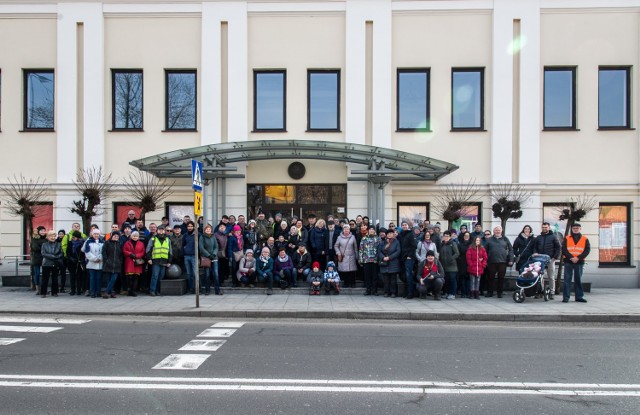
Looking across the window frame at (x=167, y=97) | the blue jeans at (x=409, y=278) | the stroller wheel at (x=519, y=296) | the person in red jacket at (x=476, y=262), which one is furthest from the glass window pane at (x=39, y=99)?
the stroller wheel at (x=519, y=296)

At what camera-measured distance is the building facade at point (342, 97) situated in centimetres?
1644

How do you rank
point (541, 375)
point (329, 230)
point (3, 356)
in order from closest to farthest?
point (541, 375), point (3, 356), point (329, 230)

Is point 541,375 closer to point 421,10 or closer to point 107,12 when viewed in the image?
point 421,10

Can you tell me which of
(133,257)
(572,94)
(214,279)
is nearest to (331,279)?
(214,279)

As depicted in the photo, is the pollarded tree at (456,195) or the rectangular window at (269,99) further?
the rectangular window at (269,99)

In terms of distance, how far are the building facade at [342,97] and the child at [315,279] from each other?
145 inches

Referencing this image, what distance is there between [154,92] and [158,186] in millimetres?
3124

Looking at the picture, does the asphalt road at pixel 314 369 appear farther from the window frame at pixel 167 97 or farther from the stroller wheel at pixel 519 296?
the window frame at pixel 167 97

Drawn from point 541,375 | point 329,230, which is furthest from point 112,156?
point 541,375

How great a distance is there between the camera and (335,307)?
37.9ft

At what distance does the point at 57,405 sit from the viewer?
536cm

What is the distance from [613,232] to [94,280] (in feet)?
51.3

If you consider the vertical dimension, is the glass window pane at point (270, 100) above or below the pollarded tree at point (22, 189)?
above

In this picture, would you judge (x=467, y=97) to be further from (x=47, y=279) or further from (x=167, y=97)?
(x=47, y=279)
